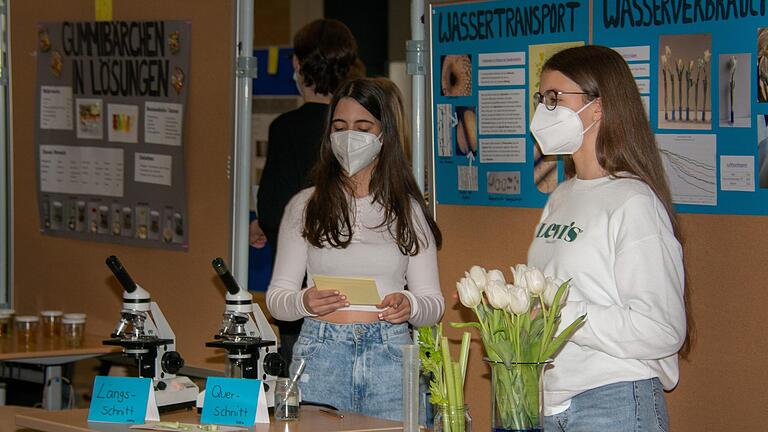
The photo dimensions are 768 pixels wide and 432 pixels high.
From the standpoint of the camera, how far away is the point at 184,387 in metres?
2.79

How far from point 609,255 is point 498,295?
470 mm

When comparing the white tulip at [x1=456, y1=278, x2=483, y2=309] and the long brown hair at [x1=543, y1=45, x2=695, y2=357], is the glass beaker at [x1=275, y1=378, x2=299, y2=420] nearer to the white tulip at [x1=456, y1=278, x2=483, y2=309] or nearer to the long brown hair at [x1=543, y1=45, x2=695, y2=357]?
the white tulip at [x1=456, y1=278, x2=483, y2=309]

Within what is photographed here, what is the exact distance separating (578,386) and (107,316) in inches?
109

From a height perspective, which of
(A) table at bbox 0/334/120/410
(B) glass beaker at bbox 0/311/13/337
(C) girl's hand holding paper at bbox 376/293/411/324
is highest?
(C) girl's hand holding paper at bbox 376/293/411/324

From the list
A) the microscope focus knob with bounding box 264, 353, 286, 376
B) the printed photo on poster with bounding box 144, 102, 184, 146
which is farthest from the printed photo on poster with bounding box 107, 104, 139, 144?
the microscope focus knob with bounding box 264, 353, 286, 376

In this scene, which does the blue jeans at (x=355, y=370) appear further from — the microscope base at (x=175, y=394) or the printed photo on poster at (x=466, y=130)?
the printed photo on poster at (x=466, y=130)

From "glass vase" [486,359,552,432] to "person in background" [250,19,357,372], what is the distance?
1.64 m

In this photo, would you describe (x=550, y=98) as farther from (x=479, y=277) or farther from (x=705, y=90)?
(x=479, y=277)

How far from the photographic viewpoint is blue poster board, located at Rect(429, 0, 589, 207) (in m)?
3.37

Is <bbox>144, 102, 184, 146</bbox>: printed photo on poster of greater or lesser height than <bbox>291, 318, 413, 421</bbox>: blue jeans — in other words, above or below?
above

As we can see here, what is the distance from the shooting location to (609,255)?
250cm

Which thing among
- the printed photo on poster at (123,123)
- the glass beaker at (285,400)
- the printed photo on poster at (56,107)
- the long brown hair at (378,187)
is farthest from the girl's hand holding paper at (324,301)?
the printed photo on poster at (56,107)

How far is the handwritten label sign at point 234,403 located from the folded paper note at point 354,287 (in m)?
0.40

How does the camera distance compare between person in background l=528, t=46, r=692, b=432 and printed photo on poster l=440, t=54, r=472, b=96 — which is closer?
person in background l=528, t=46, r=692, b=432
